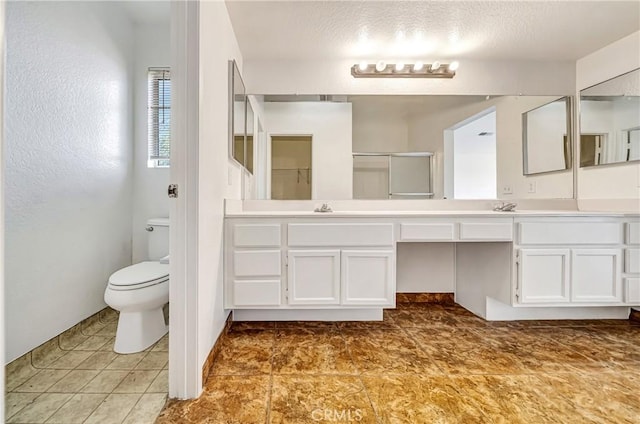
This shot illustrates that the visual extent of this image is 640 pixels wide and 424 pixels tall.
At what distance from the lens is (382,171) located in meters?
2.41

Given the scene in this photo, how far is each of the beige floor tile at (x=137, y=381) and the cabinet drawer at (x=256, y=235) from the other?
769 millimetres

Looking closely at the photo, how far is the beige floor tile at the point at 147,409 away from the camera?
3.77 feet

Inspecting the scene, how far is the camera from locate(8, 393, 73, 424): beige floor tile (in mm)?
1163

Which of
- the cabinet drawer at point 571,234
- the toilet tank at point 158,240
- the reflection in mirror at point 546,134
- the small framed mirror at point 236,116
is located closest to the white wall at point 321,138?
the small framed mirror at point 236,116

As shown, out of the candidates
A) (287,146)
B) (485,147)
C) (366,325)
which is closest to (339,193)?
(287,146)

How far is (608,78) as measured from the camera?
89.2 inches

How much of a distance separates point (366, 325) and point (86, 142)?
224 cm

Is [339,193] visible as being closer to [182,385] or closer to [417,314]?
[417,314]

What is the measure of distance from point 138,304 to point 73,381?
0.41 meters

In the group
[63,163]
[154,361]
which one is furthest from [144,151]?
[154,361]

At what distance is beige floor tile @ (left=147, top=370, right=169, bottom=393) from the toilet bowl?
1.08ft

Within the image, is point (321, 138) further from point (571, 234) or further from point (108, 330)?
point (108, 330)

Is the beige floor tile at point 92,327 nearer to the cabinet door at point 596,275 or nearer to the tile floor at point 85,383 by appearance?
the tile floor at point 85,383

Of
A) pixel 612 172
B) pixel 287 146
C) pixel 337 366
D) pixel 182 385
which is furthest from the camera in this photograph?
pixel 287 146
